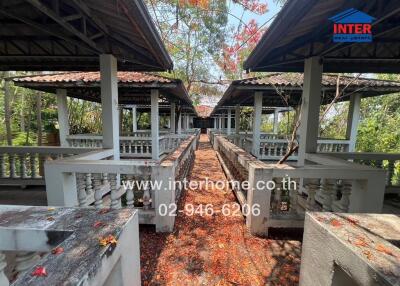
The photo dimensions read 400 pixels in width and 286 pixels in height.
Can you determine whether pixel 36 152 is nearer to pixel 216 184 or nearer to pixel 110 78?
pixel 110 78

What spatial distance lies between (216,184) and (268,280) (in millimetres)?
3753

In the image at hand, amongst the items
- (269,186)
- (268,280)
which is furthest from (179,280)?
(269,186)

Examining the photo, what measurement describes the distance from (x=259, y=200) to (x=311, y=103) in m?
2.54

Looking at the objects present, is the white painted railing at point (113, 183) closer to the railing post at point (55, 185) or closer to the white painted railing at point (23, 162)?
the railing post at point (55, 185)

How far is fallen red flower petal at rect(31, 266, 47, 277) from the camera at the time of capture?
911mm

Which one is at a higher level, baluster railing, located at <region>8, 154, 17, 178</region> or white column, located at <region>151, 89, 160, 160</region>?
white column, located at <region>151, 89, 160, 160</region>

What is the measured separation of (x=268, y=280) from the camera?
241 cm

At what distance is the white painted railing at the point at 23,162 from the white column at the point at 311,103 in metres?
5.39

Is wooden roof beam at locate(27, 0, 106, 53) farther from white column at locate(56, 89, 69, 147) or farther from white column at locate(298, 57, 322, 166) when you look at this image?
white column at locate(56, 89, 69, 147)

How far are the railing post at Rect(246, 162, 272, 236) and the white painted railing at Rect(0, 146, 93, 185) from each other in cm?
431

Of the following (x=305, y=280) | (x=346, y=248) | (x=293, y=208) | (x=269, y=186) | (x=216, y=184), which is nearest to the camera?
(x=346, y=248)

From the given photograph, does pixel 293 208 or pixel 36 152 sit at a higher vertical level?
pixel 36 152

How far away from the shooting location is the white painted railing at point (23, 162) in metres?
5.07

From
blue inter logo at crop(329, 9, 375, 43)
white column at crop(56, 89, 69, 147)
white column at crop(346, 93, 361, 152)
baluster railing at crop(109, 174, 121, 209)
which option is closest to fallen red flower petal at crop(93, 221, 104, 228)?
baluster railing at crop(109, 174, 121, 209)
